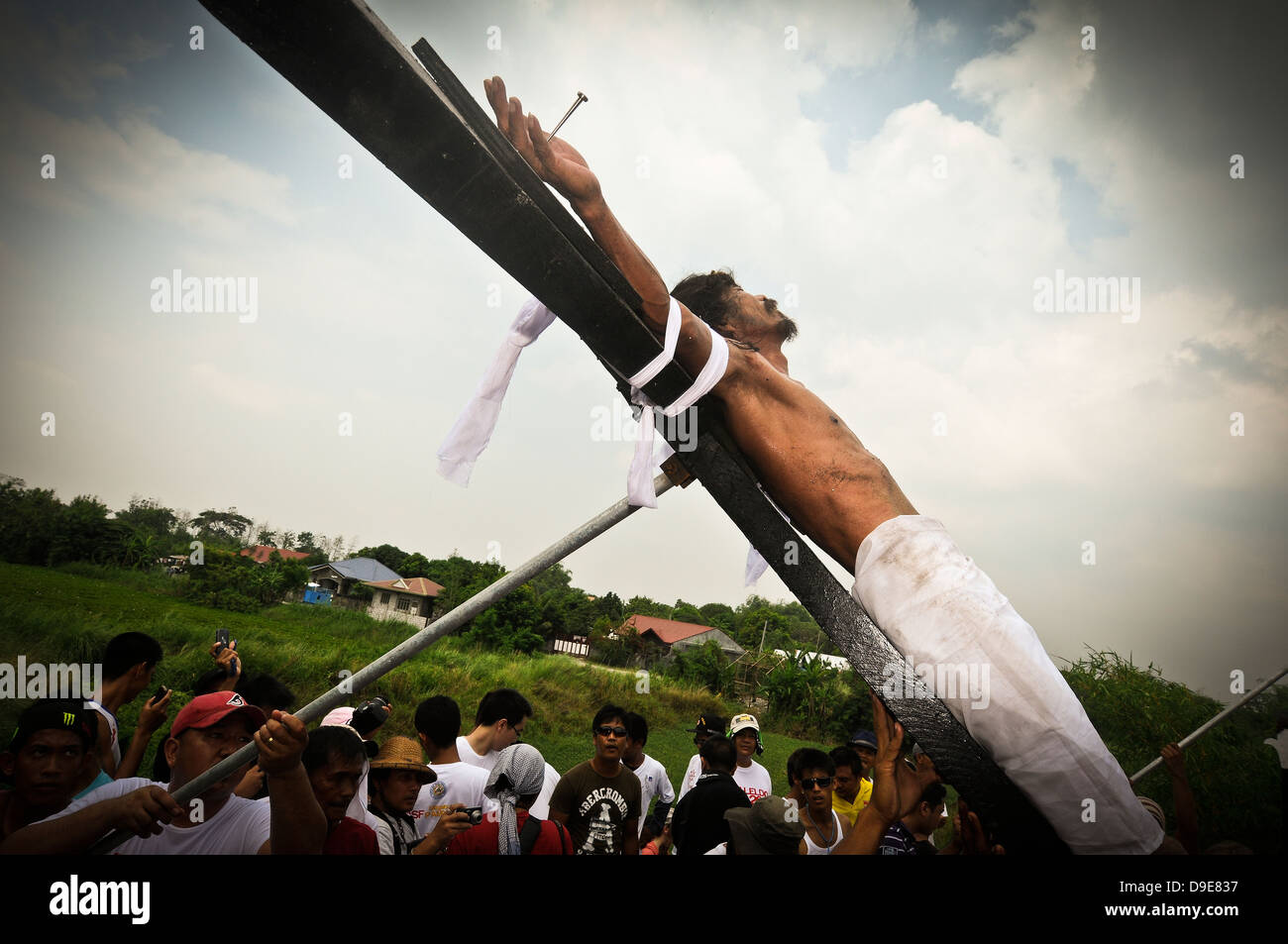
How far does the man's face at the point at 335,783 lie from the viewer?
3.23 m

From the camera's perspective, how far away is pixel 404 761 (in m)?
3.76

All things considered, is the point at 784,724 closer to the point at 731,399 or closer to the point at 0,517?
the point at 731,399

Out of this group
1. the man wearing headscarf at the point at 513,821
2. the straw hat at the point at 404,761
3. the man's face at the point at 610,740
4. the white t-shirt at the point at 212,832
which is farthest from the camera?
the man's face at the point at 610,740

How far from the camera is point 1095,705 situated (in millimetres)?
14242

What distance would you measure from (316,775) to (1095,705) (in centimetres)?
1708

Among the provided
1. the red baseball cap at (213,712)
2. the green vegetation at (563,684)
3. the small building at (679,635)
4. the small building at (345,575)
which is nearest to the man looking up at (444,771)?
the red baseball cap at (213,712)

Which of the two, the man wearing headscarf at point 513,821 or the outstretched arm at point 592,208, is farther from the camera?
the man wearing headscarf at point 513,821

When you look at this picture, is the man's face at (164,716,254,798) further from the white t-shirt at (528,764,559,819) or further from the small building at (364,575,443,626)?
the small building at (364,575,443,626)

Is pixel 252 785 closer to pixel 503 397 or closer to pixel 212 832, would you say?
pixel 212 832

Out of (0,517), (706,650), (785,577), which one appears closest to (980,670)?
(785,577)

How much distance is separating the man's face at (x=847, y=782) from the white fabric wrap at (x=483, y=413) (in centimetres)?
617

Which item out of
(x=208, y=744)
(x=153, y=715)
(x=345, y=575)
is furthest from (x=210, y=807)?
(x=345, y=575)

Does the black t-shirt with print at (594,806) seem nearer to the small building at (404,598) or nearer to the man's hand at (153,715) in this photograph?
the man's hand at (153,715)

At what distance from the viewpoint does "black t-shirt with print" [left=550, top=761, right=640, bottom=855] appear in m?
5.20
